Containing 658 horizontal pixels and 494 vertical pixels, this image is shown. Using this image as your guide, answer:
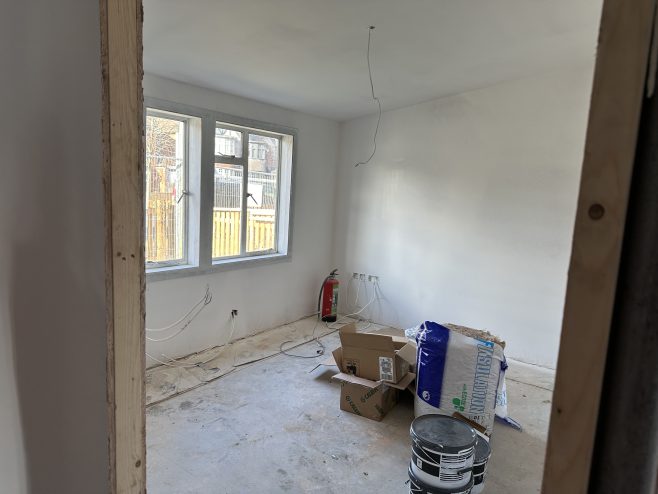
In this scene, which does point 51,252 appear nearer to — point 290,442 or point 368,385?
point 290,442

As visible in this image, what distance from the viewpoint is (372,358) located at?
116 inches

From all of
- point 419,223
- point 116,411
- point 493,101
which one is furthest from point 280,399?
point 493,101

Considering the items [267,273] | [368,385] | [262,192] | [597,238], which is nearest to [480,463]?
[368,385]

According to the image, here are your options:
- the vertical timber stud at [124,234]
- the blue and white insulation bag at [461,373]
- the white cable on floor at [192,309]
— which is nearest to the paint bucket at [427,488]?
the blue and white insulation bag at [461,373]

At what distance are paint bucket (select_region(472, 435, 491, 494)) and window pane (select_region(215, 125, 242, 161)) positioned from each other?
307 centimetres

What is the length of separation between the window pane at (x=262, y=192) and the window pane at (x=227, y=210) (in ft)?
0.53

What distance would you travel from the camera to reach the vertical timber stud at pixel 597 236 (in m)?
0.48

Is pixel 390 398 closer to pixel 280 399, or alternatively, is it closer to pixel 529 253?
pixel 280 399

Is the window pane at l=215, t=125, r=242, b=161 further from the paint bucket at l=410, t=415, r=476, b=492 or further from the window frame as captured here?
the paint bucket at l=410, t=415, r=476, b=492

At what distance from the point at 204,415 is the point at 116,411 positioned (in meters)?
1.93

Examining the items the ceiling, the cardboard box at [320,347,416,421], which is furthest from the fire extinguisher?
the ceiling

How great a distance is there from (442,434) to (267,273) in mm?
2777

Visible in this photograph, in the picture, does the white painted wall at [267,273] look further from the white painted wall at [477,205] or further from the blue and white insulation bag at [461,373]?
the blue and white insulation bag at [461,373]

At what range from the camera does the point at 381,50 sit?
294 centimetres
